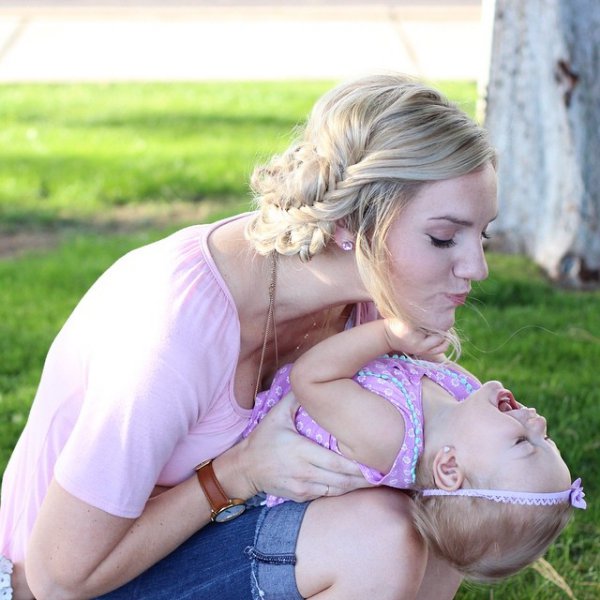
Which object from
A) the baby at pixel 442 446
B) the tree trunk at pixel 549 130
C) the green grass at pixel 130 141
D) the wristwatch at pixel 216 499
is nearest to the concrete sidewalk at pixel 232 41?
Answer: the green grass at pixel 130 141

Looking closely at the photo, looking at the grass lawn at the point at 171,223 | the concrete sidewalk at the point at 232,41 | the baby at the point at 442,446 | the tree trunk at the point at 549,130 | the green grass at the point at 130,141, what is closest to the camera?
the baby at the point at 442,446

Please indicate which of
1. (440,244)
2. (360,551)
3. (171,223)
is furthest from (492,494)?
(171,223)

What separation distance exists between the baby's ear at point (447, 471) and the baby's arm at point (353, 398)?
84mm

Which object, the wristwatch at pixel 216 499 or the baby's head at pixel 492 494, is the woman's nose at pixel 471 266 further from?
the wristwatch at pixel 216 499

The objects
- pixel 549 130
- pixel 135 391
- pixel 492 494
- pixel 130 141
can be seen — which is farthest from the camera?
pixel 130 141

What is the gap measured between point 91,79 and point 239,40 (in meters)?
1.72

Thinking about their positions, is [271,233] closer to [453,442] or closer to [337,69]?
[453,442]

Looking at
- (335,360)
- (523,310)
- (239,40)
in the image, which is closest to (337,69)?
(239,40)

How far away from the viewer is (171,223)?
5.50 meters

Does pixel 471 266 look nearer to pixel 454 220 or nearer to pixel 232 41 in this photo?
pixel 454 220

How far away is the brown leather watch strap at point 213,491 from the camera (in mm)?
2309

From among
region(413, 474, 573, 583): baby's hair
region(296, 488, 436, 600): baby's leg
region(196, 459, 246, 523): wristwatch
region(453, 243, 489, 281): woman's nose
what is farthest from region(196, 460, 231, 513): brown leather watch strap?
region(453, 243, 489, 281): woman's nose

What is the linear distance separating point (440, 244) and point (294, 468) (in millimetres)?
520

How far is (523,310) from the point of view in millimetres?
4387
